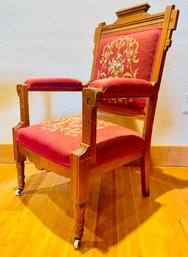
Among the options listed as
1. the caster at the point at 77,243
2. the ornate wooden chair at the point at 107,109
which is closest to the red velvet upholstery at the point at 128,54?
the ornate wooden chair at the point at 107,109

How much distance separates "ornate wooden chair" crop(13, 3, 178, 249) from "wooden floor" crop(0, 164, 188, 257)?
0.07m

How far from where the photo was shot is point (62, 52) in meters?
1.30

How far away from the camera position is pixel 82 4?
1.24 metres

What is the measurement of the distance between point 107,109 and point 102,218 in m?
0.51

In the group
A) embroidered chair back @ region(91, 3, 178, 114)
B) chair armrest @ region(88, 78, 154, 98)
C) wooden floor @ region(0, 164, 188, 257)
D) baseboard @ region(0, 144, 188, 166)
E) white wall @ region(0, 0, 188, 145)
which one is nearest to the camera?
chair armrest @ region(88, 78, 154, 98)

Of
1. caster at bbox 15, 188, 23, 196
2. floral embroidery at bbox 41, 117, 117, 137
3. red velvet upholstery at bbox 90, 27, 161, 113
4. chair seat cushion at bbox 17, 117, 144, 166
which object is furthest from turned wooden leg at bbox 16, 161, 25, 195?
red velvet upholstery at bbox 90, 27, 161, 113

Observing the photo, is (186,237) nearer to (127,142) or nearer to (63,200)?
(127,142)

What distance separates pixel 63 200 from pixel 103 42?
804 mm

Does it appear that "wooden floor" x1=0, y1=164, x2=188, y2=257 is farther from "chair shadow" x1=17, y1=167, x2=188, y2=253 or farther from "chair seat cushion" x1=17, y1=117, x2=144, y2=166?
"chair seat cushion" x1=17, y1=117, x2=144, y2=166

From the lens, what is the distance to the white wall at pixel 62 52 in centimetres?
125

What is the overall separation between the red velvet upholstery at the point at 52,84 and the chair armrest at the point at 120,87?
0.33 meters

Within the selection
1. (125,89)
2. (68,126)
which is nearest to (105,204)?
(68,126)

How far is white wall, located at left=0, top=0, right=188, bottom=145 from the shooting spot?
125 centimetres

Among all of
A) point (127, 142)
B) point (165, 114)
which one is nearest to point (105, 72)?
point (127, 142)
